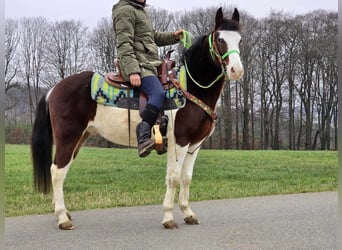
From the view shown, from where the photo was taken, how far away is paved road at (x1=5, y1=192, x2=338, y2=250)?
4.36 m

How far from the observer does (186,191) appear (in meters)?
5.32

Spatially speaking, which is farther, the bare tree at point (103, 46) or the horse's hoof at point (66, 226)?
the bare tree at point (103, 46)

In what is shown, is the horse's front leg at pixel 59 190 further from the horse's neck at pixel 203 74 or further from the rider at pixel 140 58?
A: the horse's neck at pixel 203 74

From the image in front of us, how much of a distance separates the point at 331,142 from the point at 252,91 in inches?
233

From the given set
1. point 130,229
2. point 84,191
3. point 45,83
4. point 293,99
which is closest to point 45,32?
point 45,83

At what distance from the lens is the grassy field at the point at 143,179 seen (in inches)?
278

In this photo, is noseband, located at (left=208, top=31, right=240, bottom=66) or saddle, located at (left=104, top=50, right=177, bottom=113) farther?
saddle, located at (left=104, top=50, right=177, bottom=113)

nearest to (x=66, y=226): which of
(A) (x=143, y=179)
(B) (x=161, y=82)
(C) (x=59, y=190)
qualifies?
(C) (x=59, y=190)

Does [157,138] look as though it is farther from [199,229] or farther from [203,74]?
[199,229]

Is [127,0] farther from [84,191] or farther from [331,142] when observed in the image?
[331,142]

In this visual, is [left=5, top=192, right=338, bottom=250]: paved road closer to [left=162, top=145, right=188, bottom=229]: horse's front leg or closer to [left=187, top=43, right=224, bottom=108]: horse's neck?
[left=162, top=145, right=188, bottom=229]: horse's front leg

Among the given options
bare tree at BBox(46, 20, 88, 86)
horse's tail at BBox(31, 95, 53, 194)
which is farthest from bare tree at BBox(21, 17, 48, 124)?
horse's tail at BBox(31, 95, 53, 194)

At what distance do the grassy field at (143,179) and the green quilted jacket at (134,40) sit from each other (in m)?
2.50

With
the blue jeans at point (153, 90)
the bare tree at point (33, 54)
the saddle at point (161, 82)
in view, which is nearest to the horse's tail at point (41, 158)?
the saddle at point (161, 82)
